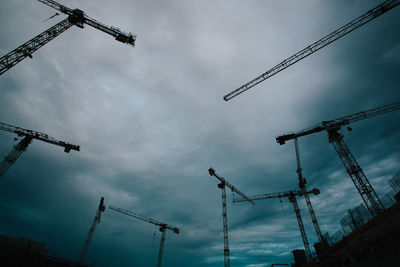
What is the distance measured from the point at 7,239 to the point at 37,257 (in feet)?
252

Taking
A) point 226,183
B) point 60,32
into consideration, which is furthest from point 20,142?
point 226,183

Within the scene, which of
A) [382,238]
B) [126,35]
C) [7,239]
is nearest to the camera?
[382,238]

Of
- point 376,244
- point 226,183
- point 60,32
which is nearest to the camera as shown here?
point 376,244

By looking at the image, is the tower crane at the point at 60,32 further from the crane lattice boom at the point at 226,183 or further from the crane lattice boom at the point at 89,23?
the crane lattice boom at the point at 226,183

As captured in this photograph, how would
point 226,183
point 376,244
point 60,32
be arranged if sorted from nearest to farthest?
point 376,244
point 60,32
point 226,183

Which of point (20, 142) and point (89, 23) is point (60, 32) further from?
point (20, 142)

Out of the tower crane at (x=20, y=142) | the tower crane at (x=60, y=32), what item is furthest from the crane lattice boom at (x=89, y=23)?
the tower crane at (x=20, y=142)

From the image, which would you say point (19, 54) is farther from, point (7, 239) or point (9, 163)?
point (7, 239)

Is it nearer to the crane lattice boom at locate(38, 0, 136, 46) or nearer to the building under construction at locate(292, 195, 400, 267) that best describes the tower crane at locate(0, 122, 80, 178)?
the crane lattice boom at locate(38, 0, 136, 46)

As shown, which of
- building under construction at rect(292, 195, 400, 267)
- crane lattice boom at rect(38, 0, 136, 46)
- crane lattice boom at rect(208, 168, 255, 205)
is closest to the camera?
building under construction at rect(292, 195, 400, 267)

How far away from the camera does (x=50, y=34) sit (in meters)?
30.0

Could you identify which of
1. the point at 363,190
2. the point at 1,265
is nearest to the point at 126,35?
the point at 1,265

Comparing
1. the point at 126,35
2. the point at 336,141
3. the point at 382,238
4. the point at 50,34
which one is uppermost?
the point at 126,35

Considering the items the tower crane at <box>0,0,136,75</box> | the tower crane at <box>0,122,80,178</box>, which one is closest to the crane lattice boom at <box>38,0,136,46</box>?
the tower crane at <box>0,0,136,75</box>
